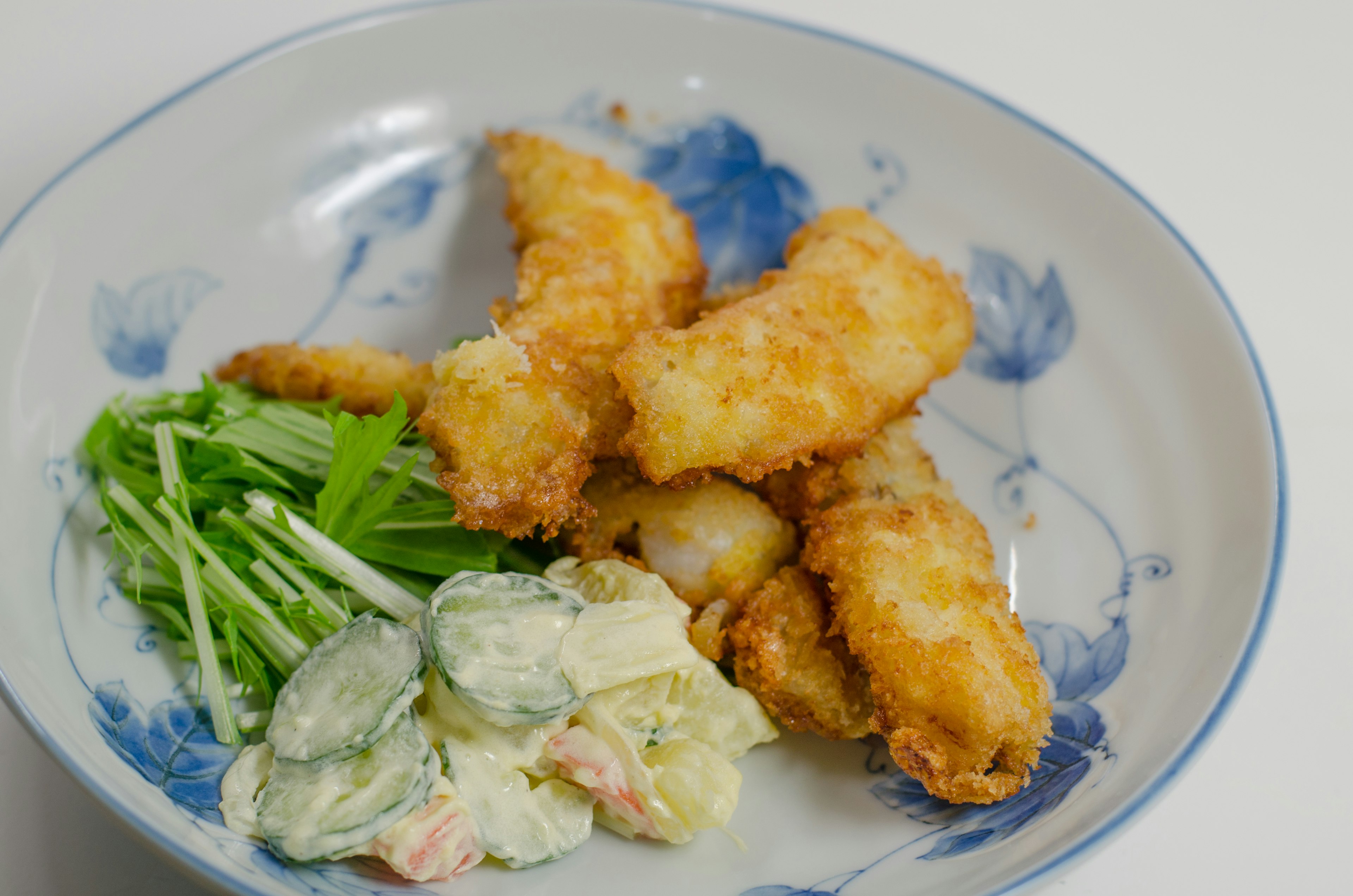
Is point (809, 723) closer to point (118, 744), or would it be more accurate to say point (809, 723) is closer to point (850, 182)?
point (118, 744)

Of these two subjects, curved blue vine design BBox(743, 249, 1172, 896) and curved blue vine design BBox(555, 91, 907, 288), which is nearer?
curved blue vine design BBox(743, 249, 1172, 896)

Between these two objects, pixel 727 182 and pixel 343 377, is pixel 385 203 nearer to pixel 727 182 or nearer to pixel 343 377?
pixel 343 377

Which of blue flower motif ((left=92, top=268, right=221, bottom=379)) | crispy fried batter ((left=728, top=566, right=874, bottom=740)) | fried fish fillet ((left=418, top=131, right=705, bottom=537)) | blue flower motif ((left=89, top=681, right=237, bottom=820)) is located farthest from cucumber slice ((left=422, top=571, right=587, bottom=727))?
blue flower motif ((left=92, top=268, right=221, bottom=379))

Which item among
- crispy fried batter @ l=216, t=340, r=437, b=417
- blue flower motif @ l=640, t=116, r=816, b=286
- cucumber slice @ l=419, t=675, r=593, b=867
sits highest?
blue flower motif @ l=640, t=116, r=816, b=286

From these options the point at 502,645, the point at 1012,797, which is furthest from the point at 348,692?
the point at 1012,797

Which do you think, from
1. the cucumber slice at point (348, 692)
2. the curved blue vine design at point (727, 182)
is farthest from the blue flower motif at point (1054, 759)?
the curved blue vine design at point (727, 182)

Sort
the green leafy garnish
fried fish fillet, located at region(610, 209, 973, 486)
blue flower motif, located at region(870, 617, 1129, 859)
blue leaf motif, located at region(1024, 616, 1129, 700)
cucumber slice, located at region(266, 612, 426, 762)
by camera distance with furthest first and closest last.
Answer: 1. blue leaf motif, located at region(1024, 616, 1129, 700)
2. the green leafy garnish
3. fried fish fillet, located at region(610, 209, 973, 486)
4. blue flower motif, located at region(870, 617, 1129, 859)
5. cucumber slice, located at region(266, 612, 426, 762)

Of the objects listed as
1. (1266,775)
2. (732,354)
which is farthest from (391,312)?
(1266,775)

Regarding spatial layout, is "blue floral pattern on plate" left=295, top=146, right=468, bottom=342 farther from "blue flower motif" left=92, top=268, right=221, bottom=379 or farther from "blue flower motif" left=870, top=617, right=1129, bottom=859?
"blue flower motif" left=870, top=617, right=1129, bottom=859
